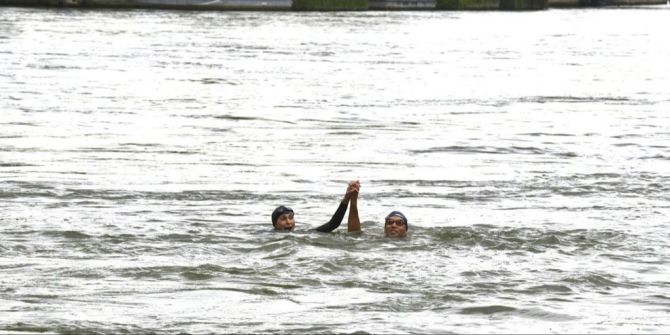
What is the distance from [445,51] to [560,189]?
38.4m

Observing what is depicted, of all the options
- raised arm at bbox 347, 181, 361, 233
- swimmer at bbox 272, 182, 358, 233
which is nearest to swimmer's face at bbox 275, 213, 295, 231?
swimmer at bbox 272, 182, 358, 233

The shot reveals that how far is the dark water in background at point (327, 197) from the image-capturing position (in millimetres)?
14875

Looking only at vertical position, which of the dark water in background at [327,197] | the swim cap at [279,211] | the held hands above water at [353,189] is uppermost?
the held hands above water at [353,189]

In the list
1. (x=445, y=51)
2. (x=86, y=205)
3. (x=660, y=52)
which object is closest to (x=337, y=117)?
(x=86, y=205)

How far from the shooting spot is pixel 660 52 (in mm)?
64250

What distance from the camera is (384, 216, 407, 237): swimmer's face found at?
1836cm

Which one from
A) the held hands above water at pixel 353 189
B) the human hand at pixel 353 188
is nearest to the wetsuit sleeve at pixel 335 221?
the held hands above water at pixel 353 189

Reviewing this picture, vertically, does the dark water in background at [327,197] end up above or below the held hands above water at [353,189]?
below

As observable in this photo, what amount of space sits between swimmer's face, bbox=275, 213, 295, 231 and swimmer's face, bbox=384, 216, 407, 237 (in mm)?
1062

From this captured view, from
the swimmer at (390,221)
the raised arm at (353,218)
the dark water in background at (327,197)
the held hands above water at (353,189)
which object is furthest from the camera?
the raised arm at (353,218)

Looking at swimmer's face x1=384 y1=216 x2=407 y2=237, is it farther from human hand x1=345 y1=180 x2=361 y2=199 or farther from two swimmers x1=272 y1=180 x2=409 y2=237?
human hand x1=345 y1=180 x2=361 y2=199

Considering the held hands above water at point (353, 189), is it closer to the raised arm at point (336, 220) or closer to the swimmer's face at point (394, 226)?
the raised arm at point (336, 220)

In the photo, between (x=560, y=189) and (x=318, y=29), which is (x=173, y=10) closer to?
(x=318, y=29)

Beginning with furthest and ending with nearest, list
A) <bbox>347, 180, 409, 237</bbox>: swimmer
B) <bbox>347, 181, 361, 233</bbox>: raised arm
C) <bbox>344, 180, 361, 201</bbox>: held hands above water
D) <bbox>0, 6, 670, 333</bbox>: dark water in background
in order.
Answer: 1. <bbox>347, 181, 361, 233</bbox>: raised arm
2. <bbox>347, 180, 409, 237</bbox>: swimmer
3. <bbox>344, 180, 361, 201</bbox>: held hands above water
4. <bbox>0, 6, 670, 333</bbox>: dark water in background
